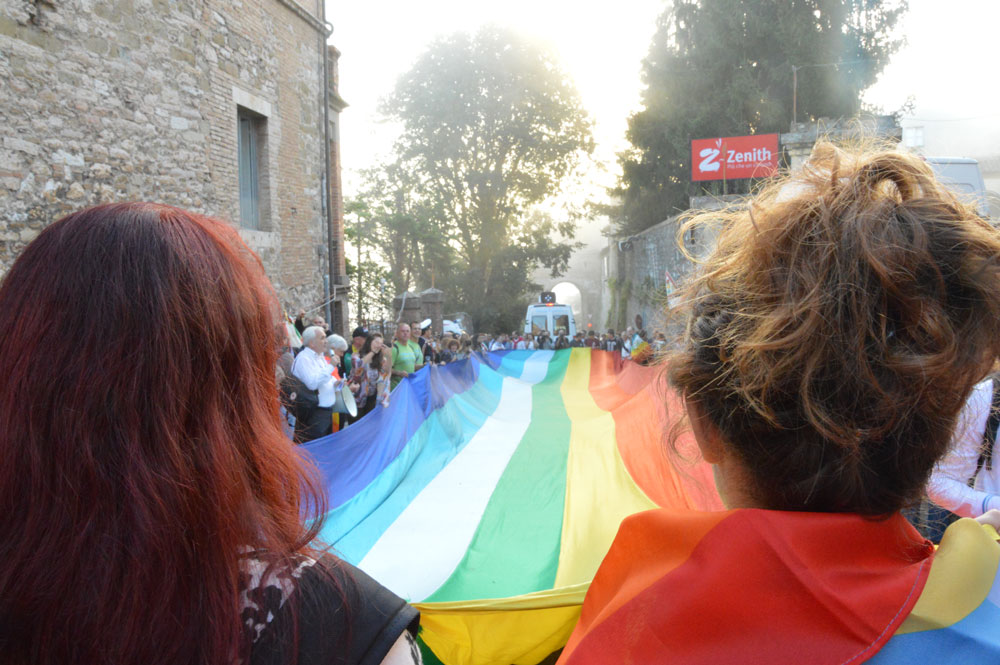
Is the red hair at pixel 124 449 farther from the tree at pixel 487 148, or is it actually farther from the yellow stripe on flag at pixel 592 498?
the tree at pixel 487 148

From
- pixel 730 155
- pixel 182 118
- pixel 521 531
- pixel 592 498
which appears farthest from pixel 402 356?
pixel 730 155

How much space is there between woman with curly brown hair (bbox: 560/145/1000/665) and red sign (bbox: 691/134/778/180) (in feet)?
61.5

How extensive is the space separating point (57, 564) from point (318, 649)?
362 mm

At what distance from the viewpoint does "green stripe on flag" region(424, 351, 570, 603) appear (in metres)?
3.48

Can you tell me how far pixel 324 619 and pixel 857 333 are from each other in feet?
2.80

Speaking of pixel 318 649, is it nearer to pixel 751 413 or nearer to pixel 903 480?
pixel 751 413

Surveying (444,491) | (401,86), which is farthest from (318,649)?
(401,86)

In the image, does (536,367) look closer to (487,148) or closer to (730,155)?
(730,155)

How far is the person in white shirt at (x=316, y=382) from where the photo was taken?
6691mm

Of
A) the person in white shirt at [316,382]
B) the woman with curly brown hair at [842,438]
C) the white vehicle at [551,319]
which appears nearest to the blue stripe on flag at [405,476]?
the person in white shirt at [316,382]

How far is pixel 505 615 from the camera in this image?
312 centimetres

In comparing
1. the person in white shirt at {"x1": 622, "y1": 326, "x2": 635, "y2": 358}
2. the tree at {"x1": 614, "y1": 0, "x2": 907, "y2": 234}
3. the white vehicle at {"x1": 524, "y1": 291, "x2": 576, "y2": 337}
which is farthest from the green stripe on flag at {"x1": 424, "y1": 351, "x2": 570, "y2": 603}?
the white vehicle at {"x1": 524, "y1": 291, "x2": 576, "y2": 337}

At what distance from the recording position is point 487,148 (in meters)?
34.3

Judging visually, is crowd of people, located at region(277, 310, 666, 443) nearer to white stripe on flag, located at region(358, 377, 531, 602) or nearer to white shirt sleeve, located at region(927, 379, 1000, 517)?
white stripe on flag, located at region(358, 377, 531, 602)
